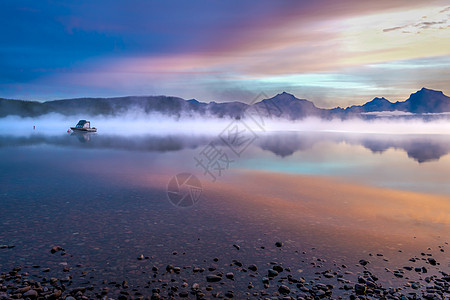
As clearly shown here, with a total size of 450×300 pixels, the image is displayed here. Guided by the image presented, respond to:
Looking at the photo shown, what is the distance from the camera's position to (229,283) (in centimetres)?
1055

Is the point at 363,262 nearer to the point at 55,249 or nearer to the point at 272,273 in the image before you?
the point at 272,273

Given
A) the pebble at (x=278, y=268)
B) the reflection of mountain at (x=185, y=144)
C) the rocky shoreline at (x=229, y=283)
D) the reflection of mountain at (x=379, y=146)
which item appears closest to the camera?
the rocky shoreline at (x=229, y=283)

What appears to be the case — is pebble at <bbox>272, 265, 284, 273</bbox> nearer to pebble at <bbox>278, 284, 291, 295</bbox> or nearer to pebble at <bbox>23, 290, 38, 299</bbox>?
pebble at <bbox>278, 284, 291, 295</bbox>

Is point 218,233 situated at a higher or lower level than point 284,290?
higher

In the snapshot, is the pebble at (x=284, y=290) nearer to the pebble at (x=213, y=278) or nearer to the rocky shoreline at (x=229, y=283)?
the rocky shoreline at (x=229, y=283)

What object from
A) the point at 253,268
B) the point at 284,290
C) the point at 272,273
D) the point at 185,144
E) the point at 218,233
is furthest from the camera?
the point at 185,144

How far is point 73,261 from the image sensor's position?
38.2 feet

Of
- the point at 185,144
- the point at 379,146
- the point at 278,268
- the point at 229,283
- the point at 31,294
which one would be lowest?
the point at 229,283

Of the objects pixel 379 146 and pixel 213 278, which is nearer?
pixel 213 278

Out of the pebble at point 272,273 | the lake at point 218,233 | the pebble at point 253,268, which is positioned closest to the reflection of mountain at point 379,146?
the lake at point 218,233

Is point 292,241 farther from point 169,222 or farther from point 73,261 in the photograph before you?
point 73,261

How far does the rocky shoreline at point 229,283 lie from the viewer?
9664 millimetres

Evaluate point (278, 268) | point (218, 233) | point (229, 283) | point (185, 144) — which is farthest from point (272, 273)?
point (185, 144)

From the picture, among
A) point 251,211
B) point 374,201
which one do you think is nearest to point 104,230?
point 251,211
